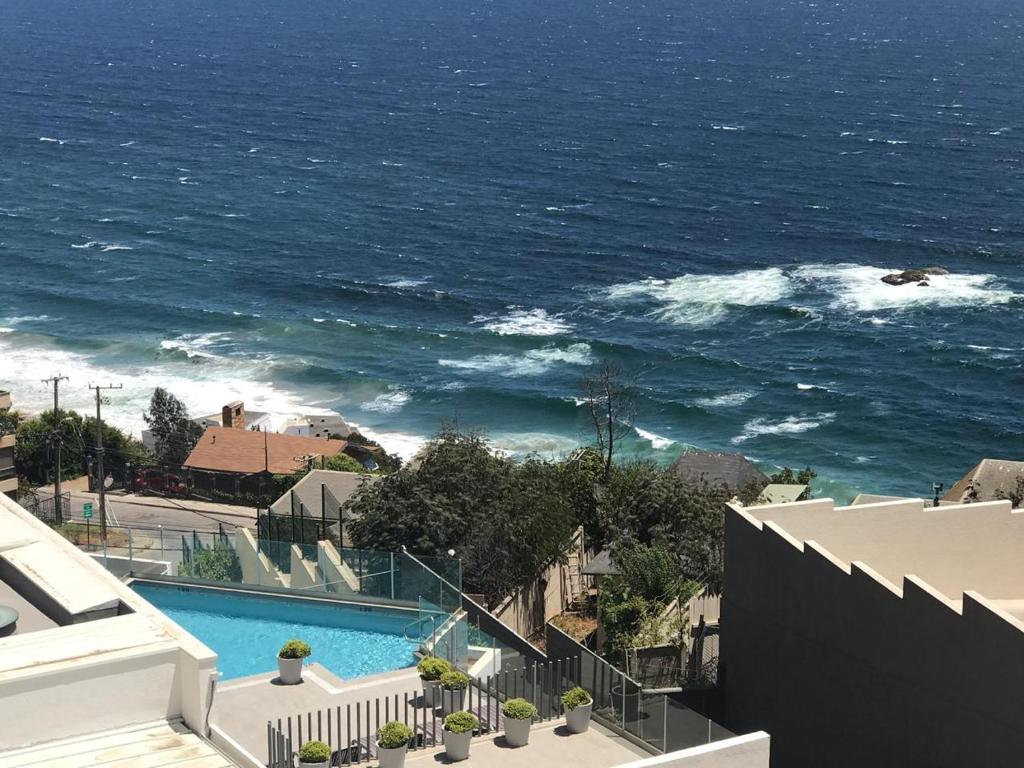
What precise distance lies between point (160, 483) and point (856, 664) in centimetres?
4575

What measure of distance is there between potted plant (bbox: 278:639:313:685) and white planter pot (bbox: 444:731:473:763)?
424cm

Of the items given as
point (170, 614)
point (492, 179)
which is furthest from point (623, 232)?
point (170, 614)

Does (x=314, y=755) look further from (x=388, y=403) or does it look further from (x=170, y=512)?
(x=388, y=403)

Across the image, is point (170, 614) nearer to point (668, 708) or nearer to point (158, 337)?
point (668, 708)

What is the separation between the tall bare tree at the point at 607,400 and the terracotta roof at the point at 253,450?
1251 cm

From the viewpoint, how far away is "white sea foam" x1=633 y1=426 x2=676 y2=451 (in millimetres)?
74938

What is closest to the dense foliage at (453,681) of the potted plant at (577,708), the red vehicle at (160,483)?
the potted plant at (577,708)

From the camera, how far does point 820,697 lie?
2864cm

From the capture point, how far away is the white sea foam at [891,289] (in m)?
95.2

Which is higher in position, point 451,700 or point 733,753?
point 733,753

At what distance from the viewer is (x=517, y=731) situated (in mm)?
22859

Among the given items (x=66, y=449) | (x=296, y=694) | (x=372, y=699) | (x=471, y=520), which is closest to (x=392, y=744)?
(x=372, y=699)

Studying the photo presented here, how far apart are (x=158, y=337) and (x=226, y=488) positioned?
24.5m

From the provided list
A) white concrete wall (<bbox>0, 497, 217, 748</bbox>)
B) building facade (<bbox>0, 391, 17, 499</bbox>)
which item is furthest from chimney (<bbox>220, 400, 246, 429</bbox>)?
white concrete wall (<bbox>0, 497, 217, 748</bbox>)
